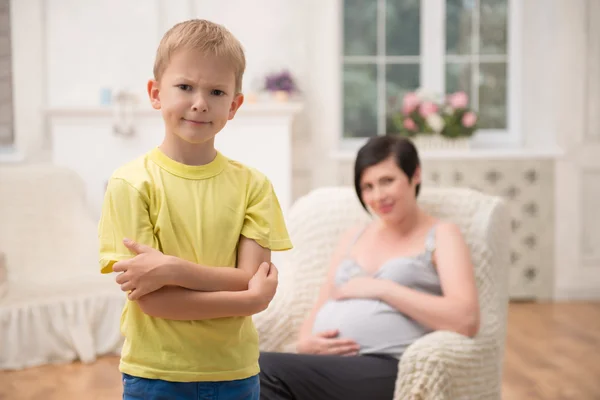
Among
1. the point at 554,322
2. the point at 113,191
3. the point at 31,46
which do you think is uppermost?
the point at 31,46

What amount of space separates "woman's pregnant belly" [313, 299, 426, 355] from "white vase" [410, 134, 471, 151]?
3089mm

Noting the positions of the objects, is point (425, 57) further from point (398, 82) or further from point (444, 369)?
point (444, 369)

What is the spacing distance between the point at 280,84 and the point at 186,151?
12.7 feet

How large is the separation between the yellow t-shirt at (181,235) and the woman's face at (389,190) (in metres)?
1.10

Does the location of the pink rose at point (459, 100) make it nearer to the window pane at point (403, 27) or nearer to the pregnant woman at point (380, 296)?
the window pane at point (403, 27)

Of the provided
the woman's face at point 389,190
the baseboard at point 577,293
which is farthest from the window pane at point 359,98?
the woman's face at point 389,190

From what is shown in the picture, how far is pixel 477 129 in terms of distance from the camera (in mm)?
5402

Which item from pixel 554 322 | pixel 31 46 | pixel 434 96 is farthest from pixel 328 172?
pixel 31 46

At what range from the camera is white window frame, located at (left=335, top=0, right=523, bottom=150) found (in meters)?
5.55

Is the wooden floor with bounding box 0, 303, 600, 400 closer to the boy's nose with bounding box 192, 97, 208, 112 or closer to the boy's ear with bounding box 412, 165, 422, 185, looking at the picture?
the boy's ear with bounding box 412, 165, 422, 185

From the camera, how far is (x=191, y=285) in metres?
1.27

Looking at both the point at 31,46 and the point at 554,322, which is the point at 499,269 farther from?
the point at 31,46

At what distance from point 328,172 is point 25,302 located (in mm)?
2176

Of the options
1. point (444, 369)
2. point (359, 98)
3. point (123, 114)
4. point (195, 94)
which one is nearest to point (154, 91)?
point (195, 94)
